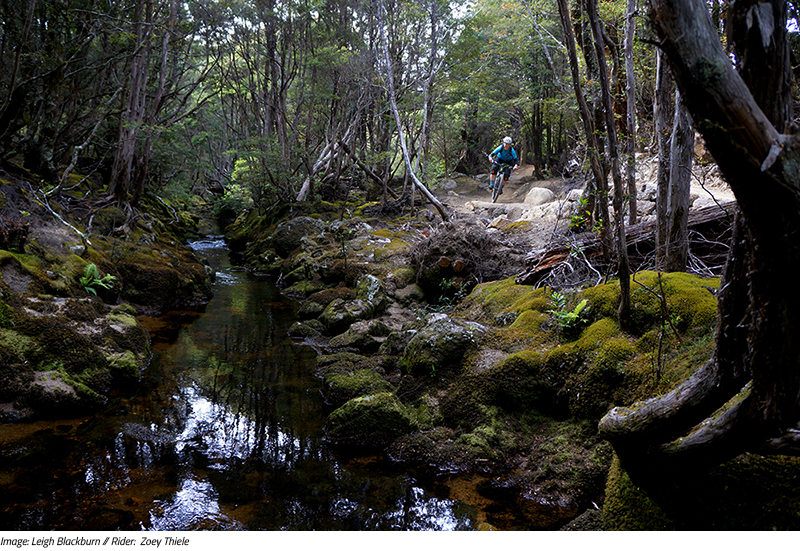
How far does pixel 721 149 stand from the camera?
153 centimetres

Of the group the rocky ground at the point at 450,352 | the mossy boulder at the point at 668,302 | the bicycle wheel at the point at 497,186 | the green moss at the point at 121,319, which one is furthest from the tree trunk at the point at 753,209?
the bicycle wheel at the point at 497,186

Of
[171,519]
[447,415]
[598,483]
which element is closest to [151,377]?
[171,519]

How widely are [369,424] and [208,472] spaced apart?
1608 mm

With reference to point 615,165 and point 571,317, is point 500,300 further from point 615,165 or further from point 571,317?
point 615,165

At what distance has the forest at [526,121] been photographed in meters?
1.58

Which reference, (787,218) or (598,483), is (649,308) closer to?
(598,483)

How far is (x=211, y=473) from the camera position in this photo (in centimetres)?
398

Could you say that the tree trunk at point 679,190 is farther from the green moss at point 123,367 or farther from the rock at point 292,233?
the rock at point 292,233

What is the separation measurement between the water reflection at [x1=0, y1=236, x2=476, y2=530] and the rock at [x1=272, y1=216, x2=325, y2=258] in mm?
9090

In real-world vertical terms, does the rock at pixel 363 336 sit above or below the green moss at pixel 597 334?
below

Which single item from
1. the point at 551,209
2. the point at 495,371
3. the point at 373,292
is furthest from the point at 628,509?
the point at 551,209

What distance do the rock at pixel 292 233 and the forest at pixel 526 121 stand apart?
1.86 meters

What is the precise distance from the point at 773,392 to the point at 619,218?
2454 mm

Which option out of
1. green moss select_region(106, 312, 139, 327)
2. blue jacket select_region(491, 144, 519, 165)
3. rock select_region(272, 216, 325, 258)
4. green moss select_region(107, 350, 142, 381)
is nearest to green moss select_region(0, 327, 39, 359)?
green moss select_region(107, 350, 142, 381)
